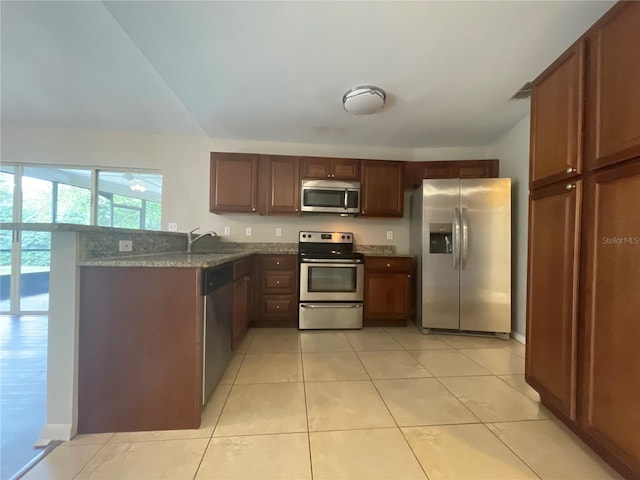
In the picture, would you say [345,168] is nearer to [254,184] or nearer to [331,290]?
[254,184]

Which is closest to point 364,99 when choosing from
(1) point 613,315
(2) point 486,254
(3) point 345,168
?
(3) point 345,168

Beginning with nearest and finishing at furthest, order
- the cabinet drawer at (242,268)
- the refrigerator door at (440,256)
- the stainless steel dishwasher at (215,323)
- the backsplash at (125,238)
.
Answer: the backsplash at (125,238)
the stainless steel dishwasher at (215,323)
the cabinet drawer at (242,268)
the refrigerator door at (440,256)

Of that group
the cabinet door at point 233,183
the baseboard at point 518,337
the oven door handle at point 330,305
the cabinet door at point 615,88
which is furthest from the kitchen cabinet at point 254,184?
the baseboard at point 518,337

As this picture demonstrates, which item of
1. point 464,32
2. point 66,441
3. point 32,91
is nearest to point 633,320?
point 464,32

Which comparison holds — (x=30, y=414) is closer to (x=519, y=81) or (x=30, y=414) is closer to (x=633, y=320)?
(x=633, y=320)

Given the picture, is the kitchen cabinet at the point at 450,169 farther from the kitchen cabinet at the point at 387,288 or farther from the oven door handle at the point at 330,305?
the oven door handle at the point at 330,305

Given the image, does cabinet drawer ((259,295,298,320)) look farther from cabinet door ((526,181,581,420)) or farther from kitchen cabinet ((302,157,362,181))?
cabinet door ((526,181,581,420))

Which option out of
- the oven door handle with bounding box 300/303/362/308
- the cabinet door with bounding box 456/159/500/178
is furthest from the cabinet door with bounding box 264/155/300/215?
the cabinet door with bounding box 456/159/500/178

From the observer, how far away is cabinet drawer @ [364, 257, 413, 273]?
3.06 m

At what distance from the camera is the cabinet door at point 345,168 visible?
10.6 ft

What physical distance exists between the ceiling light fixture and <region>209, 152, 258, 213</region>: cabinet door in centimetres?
134

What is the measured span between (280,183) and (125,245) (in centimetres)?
186

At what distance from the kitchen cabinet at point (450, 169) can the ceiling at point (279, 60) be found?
0.36 m

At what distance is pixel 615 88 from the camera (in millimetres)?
1137
